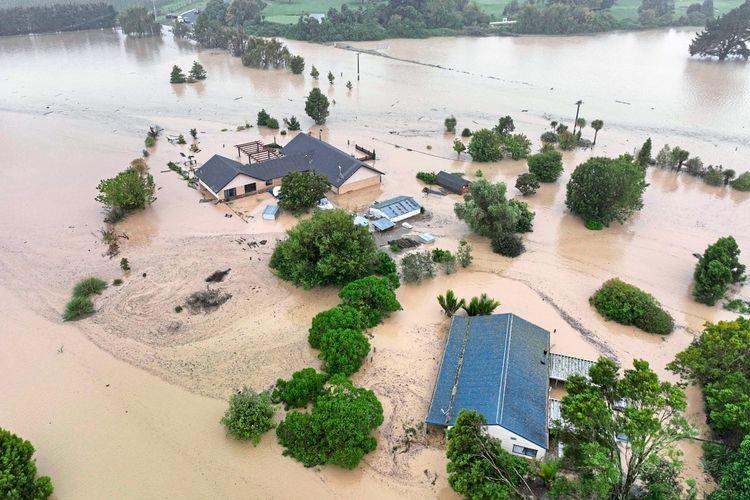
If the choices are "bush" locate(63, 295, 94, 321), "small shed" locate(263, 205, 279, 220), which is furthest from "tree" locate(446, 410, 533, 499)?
"small shed" locate(263, 205, 279, 220)

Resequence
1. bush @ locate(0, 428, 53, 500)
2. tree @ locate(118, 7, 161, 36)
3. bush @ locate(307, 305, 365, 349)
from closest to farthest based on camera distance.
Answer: bush @ locate(0, 428, 53, 500), bush @ locate(307, 305, 365, 349), tree @ locate(118, 7, 161, 36)

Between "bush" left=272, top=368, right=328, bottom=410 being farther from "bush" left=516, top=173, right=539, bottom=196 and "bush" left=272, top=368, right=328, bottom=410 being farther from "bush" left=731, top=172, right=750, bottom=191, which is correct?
"bush" left=731, top=172, right=750, bottom=191

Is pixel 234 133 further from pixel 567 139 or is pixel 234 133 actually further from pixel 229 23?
pixel 229 23

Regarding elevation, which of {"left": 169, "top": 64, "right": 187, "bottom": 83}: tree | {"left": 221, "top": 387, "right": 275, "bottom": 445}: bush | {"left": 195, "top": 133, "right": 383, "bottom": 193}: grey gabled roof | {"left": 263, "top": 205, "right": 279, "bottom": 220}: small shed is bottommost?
{"left": 221, "top": 387, "right": 275, "bottom": 445}: bush

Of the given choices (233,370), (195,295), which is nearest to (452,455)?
(233,370)

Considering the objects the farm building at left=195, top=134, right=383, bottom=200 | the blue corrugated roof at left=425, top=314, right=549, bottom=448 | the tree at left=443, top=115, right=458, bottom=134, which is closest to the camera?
the blue corrugated roof at left=425, top=314, right=549, bottom=448

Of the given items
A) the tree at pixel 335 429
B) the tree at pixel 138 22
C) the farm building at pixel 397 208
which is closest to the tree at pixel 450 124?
the farm building at pixel 397 208

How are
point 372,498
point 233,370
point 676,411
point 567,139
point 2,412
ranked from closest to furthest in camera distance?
1. point 676,411
2. point 372,498
3. point 2,412
4. point 233,370
5. point 567,139
